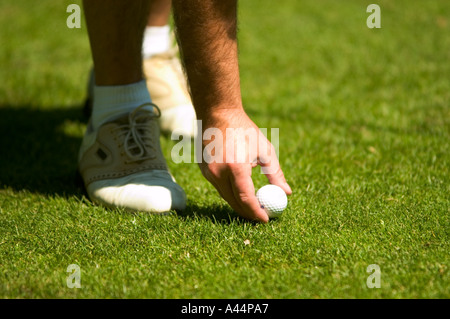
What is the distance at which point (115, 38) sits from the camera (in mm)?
2635

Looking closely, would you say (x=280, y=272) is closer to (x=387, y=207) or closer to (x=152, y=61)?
(x=387, y=207)

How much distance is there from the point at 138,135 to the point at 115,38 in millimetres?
515

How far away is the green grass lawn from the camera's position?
1812mm

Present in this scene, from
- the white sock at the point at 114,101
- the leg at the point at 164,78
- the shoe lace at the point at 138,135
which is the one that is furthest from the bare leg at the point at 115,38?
the leg at the point at 164,78

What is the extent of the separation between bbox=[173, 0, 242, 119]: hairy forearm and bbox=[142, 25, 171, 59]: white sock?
5.78ft

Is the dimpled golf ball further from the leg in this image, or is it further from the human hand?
the leg

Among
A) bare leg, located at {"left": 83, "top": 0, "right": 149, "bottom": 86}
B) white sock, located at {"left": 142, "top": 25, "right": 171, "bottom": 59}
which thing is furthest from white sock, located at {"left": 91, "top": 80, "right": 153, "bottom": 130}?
white sock, located at {"left": 142, "top": 25, "right": 171, "bottom": 59}

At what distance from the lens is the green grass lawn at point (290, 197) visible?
5.94 ft

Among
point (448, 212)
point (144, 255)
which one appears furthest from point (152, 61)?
point (448, 212)

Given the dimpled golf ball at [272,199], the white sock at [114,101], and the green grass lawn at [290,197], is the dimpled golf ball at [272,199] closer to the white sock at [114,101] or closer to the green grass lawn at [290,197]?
the green grass lawn at [290,197]

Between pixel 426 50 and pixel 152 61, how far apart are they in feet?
10.7

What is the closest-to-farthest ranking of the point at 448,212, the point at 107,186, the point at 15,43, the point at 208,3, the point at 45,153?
the point at 208,3, the point at 448,212, the point at 107,186, the point at 45,153, the point at 15,43

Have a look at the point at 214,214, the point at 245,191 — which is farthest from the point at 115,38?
the point at 245,191

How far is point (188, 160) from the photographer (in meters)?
3.19
